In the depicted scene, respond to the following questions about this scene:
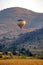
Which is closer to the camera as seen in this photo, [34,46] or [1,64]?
[1,64]

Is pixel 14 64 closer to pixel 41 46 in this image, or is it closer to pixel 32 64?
pixel 32 64

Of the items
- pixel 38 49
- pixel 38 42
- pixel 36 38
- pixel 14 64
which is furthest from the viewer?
pixel 36 38

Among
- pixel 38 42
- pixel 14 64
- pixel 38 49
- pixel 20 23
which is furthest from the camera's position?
pixel 38 42

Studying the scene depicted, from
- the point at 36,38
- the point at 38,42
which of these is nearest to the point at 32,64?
the point at 38,42

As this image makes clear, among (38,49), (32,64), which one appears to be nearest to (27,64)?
(32,64)

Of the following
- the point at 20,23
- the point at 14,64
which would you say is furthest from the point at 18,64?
the point at 20,23

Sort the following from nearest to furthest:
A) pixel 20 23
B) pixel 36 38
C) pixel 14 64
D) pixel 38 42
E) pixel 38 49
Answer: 1. pixel 14 64
2. pixel 20 23
3. pixel 38 49
4. pixel 38 42
5. pixel 36 38

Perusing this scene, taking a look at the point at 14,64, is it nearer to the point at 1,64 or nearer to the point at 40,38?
the point at 1,64

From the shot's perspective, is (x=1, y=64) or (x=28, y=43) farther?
(x=28, y=43)

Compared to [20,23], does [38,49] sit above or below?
below
